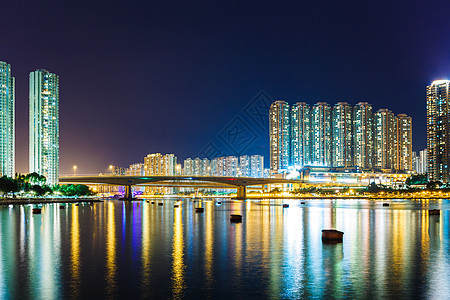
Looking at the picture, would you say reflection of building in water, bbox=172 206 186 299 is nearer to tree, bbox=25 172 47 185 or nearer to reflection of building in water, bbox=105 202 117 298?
reflection of building in water, bbox=105 202 117 298

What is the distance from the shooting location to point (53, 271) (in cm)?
2531

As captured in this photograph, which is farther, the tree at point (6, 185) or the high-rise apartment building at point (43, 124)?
the high-rise apartment building at point (43, 124)

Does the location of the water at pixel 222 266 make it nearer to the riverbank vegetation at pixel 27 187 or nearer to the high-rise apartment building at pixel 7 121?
the riverbank vegetation at pixel 27 187

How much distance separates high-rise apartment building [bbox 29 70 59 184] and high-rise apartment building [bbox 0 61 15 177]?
11.5 m

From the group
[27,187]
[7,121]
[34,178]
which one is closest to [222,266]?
[27,187]

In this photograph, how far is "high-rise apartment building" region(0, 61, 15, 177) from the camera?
524 ft

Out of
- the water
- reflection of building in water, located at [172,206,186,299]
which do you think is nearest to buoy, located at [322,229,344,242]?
the water

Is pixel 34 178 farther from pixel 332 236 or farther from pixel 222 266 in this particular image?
pixel 222 266

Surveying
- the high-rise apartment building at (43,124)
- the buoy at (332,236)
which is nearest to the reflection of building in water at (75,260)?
the buoy at (332,236)

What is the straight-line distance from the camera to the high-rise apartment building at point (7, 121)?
6289 inches

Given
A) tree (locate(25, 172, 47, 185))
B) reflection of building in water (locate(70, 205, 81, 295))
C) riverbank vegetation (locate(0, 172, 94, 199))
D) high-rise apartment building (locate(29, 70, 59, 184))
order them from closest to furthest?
reflection of building in water (locate(70, 205, 81, 295))
riverbank vegetation (locate(0, 172, 94, 199))
tree (locate(25, 172, 47, 185))
high-rise apartment building (locate(29, 70, 59, 184))

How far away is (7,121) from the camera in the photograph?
161500mm

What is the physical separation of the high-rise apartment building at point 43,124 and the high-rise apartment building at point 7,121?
A: 11.5m

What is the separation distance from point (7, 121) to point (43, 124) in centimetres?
1845
